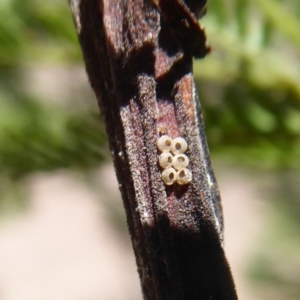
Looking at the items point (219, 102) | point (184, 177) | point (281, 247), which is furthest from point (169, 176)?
point (281, 247)

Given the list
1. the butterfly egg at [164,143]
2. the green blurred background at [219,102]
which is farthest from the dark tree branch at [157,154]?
the green blurred background at [219,102]

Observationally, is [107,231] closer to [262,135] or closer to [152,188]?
[262,135]

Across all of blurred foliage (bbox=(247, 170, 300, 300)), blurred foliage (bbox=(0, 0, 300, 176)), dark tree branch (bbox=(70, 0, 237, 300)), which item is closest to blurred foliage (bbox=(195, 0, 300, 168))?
blurred foliage (bbox=(0, 0, 300, 176))

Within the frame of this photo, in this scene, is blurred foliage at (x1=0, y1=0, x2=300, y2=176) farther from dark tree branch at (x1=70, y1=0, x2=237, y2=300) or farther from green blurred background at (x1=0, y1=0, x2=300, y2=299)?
dark tree branch at (x1=70, y1=0, x2=237, y2=300)

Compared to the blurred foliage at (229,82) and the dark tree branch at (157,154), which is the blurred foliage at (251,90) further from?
the dark tree branch at (157,154)

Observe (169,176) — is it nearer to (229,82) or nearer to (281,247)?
(229,82)

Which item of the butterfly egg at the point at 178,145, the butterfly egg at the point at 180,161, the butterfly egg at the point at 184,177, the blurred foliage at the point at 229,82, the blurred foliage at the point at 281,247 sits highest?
the blurred foliage at the point at 229,82

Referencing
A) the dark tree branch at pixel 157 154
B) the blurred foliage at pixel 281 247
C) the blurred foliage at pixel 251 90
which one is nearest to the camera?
the dark tree branch at pixel 157 154

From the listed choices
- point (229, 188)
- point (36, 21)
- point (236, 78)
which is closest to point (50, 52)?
point (36, 21)
